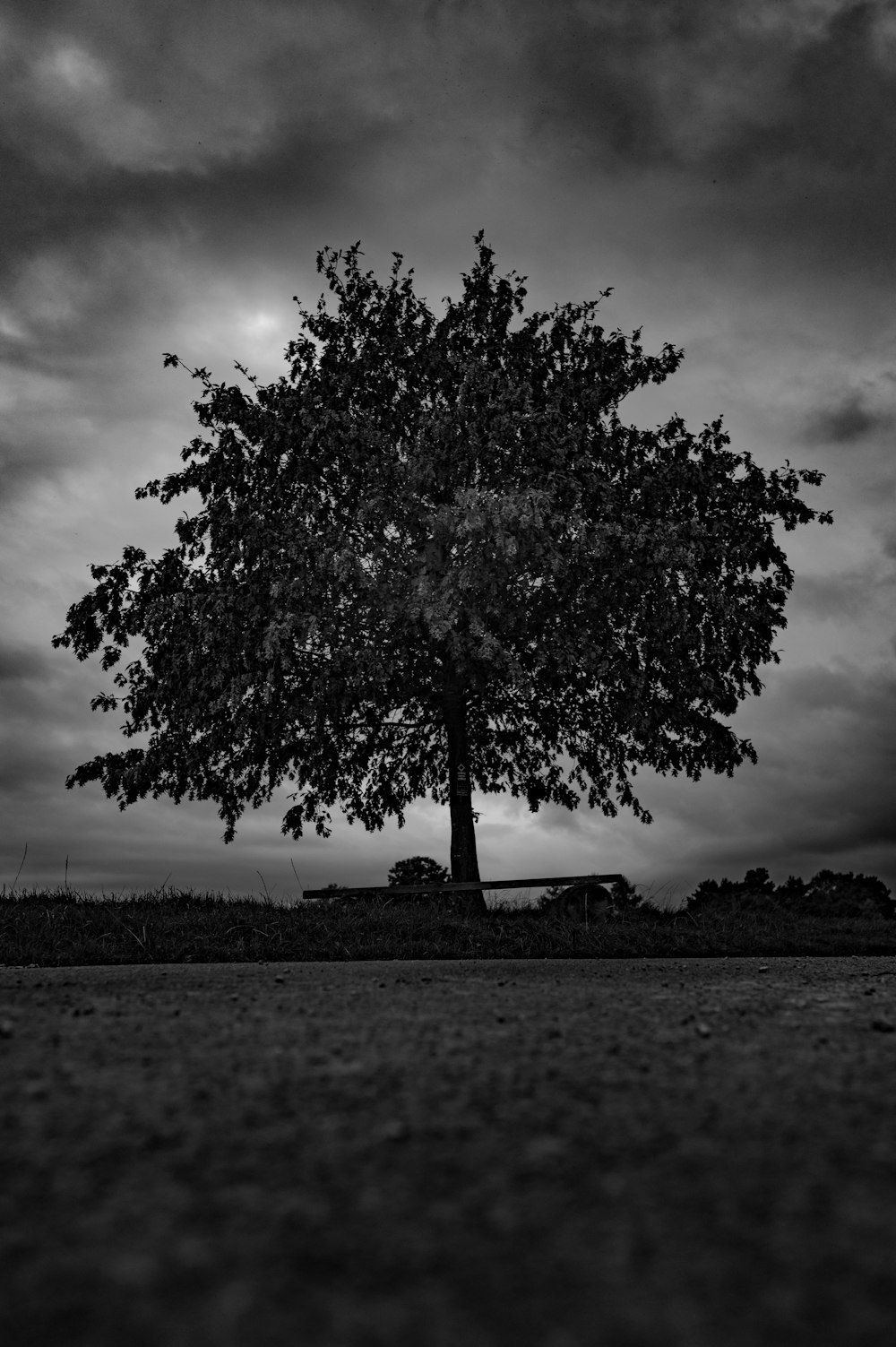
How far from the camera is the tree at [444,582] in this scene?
616 inches

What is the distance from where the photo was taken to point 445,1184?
2119 millimetres

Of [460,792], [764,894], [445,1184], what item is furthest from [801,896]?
[445,1184]

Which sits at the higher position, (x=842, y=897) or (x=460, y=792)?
(x=460, y=792)

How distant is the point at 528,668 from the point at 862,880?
326 inches

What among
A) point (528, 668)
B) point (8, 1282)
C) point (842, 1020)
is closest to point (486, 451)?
point (528, 668)

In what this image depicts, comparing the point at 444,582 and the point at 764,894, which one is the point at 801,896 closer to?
the point at 764,894

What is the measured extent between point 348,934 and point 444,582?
214 inches

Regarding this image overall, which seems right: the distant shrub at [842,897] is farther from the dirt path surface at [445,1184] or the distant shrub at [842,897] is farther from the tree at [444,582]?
the dirt path surface at [445,1184]

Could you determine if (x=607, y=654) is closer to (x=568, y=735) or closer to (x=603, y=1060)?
(x=568, y=735)

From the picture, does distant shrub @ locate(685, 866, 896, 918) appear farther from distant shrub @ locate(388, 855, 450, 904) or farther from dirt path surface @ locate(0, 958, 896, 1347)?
dirt path surface @ locate(0, 958, 896, 1347)

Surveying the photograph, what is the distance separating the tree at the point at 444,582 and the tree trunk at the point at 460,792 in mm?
54

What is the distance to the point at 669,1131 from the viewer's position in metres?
2.55

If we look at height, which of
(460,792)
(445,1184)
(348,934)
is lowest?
(445,1184)

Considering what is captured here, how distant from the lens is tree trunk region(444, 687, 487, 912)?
1772 centimetres
